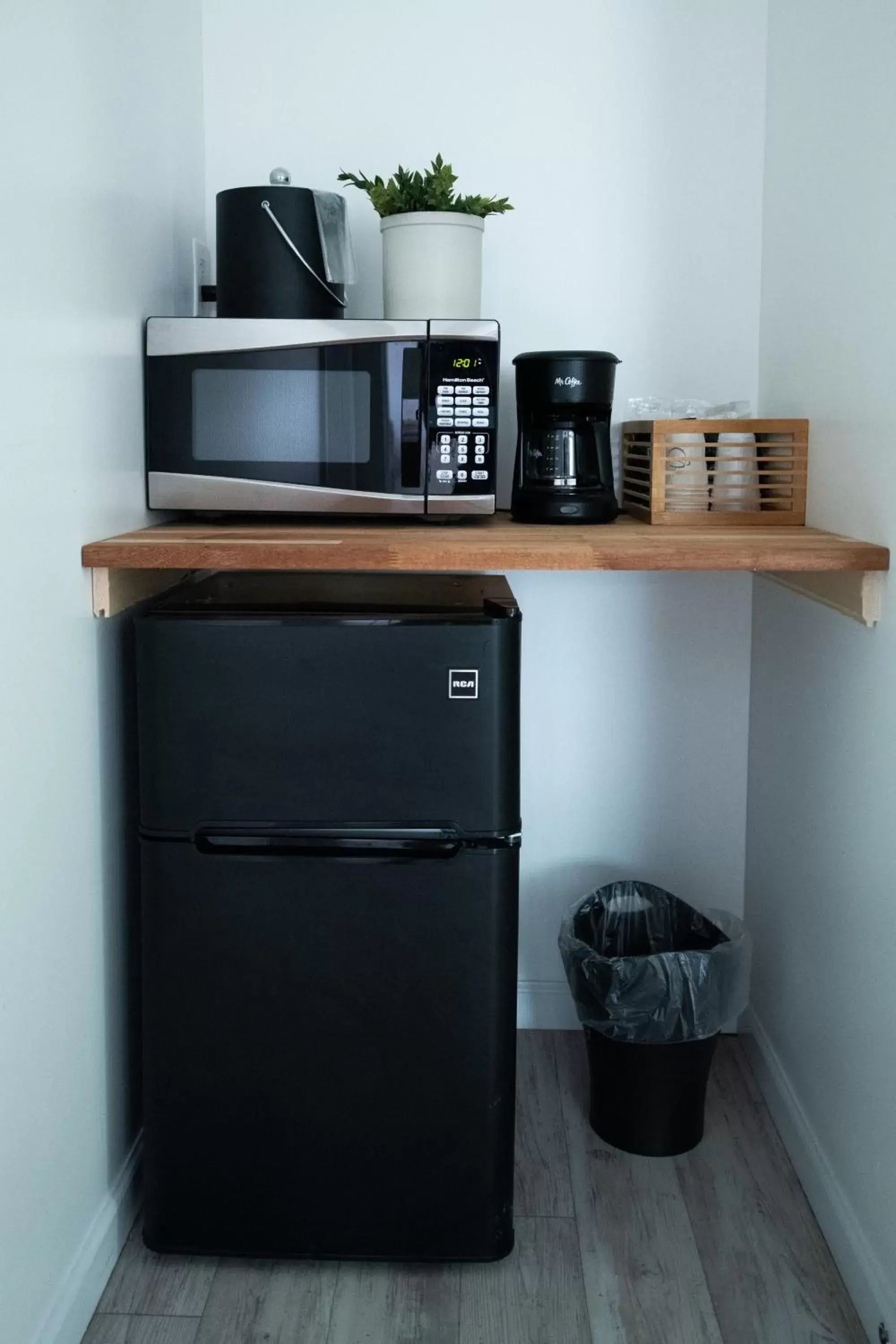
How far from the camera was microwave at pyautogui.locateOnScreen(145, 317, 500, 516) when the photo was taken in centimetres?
167

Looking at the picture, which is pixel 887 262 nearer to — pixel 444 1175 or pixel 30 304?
pixel 30 304

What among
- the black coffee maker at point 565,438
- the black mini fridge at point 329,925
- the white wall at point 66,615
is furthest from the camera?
the black coffee maker at point 565,438

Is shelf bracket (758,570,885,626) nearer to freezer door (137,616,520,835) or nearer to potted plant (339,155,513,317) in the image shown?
freezer door (137,616,520,835)

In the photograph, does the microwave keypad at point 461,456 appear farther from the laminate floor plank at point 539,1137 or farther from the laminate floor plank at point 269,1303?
the laminate floor plank at point 269,1303

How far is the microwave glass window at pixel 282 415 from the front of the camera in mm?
1693

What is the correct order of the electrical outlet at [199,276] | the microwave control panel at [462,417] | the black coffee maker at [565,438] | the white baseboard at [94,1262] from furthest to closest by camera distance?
the electrical outlet at [199,276] < the black coffee maker at [565,438] < the microwave control panel at [462,417] < the white baseboard at [94,1262]

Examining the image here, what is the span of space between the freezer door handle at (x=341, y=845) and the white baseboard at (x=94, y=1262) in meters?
0.49

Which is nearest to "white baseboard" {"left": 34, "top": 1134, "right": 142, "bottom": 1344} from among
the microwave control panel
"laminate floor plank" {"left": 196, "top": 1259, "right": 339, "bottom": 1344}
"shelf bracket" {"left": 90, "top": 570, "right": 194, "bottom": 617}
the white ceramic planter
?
"laminate floor plank" {"left": 196, "top": 1259, "right": 339, "bottom": 1344}

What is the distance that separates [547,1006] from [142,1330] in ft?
3.17

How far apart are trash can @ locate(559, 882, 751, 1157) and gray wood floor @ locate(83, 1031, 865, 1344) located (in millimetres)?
65

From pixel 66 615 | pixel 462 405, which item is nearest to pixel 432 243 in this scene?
pixel 462 405

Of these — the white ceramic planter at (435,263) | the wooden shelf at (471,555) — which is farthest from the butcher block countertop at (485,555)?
the white ceramic planter at (435,263)

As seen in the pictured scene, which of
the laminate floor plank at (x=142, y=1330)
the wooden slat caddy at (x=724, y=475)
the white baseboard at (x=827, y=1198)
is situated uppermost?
the wooden slat caddy at (x=724, y=475)

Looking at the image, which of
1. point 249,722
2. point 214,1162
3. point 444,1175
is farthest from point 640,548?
point 214,1162
